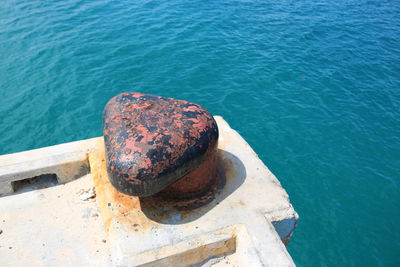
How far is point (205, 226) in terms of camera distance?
2.99m

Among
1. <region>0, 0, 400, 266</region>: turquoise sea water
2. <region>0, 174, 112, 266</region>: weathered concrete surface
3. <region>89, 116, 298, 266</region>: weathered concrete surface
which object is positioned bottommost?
<region>0, 0, 400, 266</region>: turquoise sea water

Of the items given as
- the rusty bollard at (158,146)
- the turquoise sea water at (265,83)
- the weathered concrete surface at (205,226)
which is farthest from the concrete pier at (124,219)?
the turquoise sea water at (265,83)

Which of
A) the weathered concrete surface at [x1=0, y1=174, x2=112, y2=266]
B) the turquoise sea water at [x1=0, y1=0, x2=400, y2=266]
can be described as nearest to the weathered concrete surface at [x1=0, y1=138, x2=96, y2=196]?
the weathered concrete surface at [x1=0, y1=174, x2=112, y2=266]

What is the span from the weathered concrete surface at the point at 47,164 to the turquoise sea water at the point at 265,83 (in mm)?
3369

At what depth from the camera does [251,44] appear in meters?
10.4

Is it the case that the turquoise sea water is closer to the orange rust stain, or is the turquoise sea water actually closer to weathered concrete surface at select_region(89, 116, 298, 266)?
weathered concrete surface at select_region(89, 116, 298, 266)

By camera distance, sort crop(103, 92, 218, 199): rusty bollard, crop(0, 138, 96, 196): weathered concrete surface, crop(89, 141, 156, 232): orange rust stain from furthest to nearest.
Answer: crop(0, 138, 96, 196): weathered concrete surface
crop(89, 141, 156, 232): orange rust stain
crop(103, 92, 218, 199): rusty bollard

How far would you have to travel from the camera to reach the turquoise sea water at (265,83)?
600cm

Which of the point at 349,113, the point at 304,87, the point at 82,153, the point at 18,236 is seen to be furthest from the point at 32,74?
the point at 349,113

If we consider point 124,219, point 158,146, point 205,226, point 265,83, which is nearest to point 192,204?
point 205,226

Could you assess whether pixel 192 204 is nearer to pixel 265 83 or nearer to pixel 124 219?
pixel 124 219

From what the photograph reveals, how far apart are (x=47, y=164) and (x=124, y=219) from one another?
1406 millimetres

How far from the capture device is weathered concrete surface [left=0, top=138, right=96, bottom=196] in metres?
3.62

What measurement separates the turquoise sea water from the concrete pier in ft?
8.47
